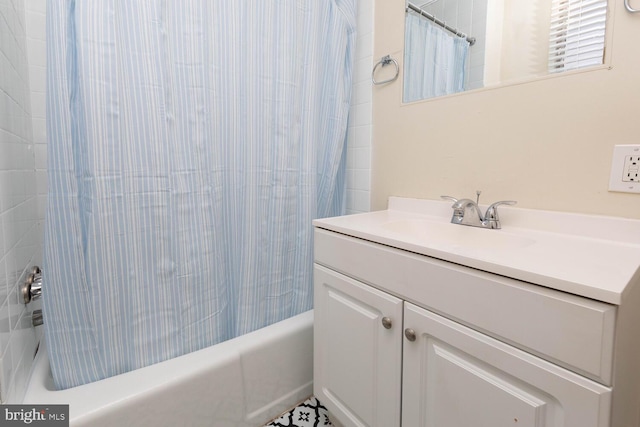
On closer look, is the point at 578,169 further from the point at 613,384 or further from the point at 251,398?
the point at 251,398

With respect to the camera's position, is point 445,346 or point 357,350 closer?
point 445,346

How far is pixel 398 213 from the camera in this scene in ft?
4.25

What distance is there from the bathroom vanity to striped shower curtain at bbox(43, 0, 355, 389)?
305 millimetres

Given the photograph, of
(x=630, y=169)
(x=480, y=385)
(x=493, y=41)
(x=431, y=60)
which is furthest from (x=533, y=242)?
(x=431, y=60)

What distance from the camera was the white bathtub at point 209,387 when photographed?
843 mm

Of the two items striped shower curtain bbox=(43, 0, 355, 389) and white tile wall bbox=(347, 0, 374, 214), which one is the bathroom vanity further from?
white tile wall bbox=(347, 0, 374, 214)

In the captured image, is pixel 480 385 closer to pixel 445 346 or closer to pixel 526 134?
pixel 445 346

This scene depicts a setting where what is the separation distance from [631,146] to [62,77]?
145 centimetres

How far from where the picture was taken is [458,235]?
1.01 m

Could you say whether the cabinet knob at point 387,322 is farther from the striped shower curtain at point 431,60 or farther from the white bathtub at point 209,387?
the striped shower curtain at point 431,60

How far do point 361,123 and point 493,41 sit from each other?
623 mm

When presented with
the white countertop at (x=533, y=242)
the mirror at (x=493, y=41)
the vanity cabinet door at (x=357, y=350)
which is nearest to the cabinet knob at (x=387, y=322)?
the vanity cabinet door at (x=357, y=350)

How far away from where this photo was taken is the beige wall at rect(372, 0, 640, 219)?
0.79 metres

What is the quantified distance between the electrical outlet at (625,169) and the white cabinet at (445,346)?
494 millimetres
